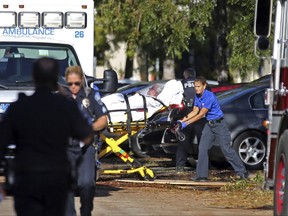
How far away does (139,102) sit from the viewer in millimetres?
16062

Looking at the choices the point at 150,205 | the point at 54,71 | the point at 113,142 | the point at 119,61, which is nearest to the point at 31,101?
the point at 54,71

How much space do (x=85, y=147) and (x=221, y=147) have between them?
6228 millimetres

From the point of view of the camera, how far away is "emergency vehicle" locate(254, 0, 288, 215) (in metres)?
10.3

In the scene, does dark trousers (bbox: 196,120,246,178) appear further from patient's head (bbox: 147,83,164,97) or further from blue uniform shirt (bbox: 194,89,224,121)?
patient's head (bbox: 147,83,164,97)

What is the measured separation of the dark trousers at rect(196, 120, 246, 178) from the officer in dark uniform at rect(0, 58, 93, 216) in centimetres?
831

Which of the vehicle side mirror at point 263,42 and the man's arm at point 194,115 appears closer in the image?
the vehicle side mirror at point 263,42

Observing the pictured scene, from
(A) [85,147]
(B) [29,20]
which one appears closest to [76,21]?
(B) [29,20]

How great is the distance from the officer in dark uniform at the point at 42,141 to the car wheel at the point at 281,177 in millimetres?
3019

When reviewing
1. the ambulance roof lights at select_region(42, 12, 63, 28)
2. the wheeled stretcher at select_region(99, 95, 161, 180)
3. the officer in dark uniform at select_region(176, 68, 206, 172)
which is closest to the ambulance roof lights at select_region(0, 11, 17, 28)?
the ambulance roof lights at select_region(42, 12, 63, 28)

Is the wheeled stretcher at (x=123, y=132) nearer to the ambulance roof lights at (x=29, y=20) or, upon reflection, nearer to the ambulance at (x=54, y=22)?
the ambulance at (x=54, y=22)

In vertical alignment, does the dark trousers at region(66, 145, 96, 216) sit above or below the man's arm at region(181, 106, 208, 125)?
below

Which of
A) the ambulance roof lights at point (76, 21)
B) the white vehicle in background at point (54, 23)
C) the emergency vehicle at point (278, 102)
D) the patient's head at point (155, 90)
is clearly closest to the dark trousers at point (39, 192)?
the emergency vehicle at point (278, 102)

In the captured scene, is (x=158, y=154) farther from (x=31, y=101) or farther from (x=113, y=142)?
(x=31, y=101)

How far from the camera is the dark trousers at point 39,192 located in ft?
24.6
